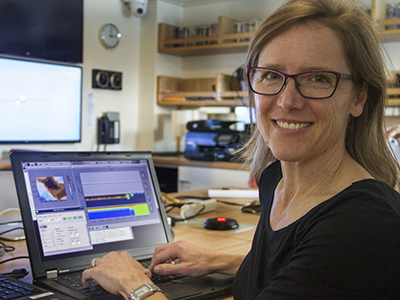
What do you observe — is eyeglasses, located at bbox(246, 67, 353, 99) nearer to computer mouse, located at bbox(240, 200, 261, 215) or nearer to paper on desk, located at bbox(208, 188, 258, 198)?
computer mouse, located at bbox(240, 200, 261, 215)

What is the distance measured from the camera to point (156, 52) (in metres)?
5.31

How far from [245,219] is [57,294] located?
1.14m

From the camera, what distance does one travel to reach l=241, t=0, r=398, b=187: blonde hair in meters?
1.04

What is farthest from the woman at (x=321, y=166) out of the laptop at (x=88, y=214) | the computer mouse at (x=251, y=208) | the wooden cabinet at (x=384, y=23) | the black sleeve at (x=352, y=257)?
the wooden cabinet at (x=384, y=23)

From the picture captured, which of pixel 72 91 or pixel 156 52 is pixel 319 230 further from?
pixel 156 52

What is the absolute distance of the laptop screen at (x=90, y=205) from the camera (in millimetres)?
1212

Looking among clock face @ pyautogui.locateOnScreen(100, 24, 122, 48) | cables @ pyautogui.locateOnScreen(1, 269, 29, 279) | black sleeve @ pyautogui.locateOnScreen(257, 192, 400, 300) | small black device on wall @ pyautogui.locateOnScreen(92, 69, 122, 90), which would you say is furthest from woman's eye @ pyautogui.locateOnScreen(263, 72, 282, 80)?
clock face @ pyautogui.locateOnScreen(100, 24, 122, 48)

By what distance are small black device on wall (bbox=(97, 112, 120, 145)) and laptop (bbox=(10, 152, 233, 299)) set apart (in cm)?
350

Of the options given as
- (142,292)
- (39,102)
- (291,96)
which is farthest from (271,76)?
(39,102)

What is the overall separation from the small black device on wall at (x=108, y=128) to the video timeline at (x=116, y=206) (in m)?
3.54

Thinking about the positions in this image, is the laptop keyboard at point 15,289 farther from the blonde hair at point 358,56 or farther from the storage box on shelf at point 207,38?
the storage box on shelf at point 207,38

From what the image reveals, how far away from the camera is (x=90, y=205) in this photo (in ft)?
4.32

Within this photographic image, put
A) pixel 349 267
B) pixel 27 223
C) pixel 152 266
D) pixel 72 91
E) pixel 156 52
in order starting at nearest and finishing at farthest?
pixel 349 267 < pixel 27 223 < pixel 152 266 < pixel 72 91 < pixel 156 52

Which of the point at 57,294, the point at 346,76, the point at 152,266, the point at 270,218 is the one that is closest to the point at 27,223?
the point at 57,294
